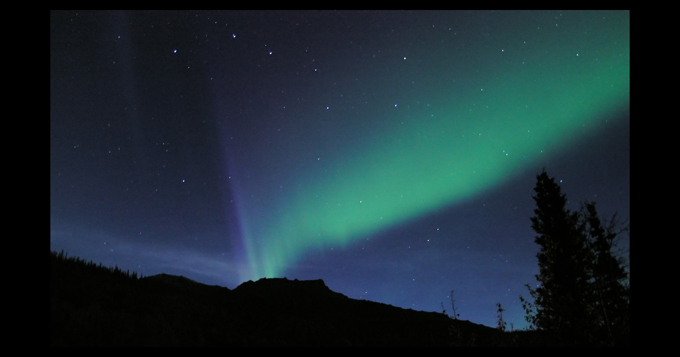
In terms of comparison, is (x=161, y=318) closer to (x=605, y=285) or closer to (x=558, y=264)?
(x=605, y=285)

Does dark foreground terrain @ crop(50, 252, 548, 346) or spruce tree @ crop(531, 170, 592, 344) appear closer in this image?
dark foreground terrain @ crop(50, 252, 548, 346)

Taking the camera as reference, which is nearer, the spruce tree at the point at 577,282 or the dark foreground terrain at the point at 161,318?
the dark foreground terrain at the point at 161,318

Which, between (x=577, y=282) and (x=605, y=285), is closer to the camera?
(x=605, y=285)

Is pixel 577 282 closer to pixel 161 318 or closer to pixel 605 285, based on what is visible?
pixel 605 285

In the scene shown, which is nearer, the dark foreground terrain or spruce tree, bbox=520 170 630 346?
the dark foreground terrain

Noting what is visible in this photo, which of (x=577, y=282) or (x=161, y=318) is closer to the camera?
(x=161, y=318)

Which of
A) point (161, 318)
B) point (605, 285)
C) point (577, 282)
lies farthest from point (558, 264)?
point (161, 318)

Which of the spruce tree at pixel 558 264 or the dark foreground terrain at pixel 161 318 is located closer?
the dark foreground terrain at pixel 161 318

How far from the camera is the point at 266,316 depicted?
43.2ft

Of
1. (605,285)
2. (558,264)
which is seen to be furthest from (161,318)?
(558,264)

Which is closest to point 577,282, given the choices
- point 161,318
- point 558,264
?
point 558,264
